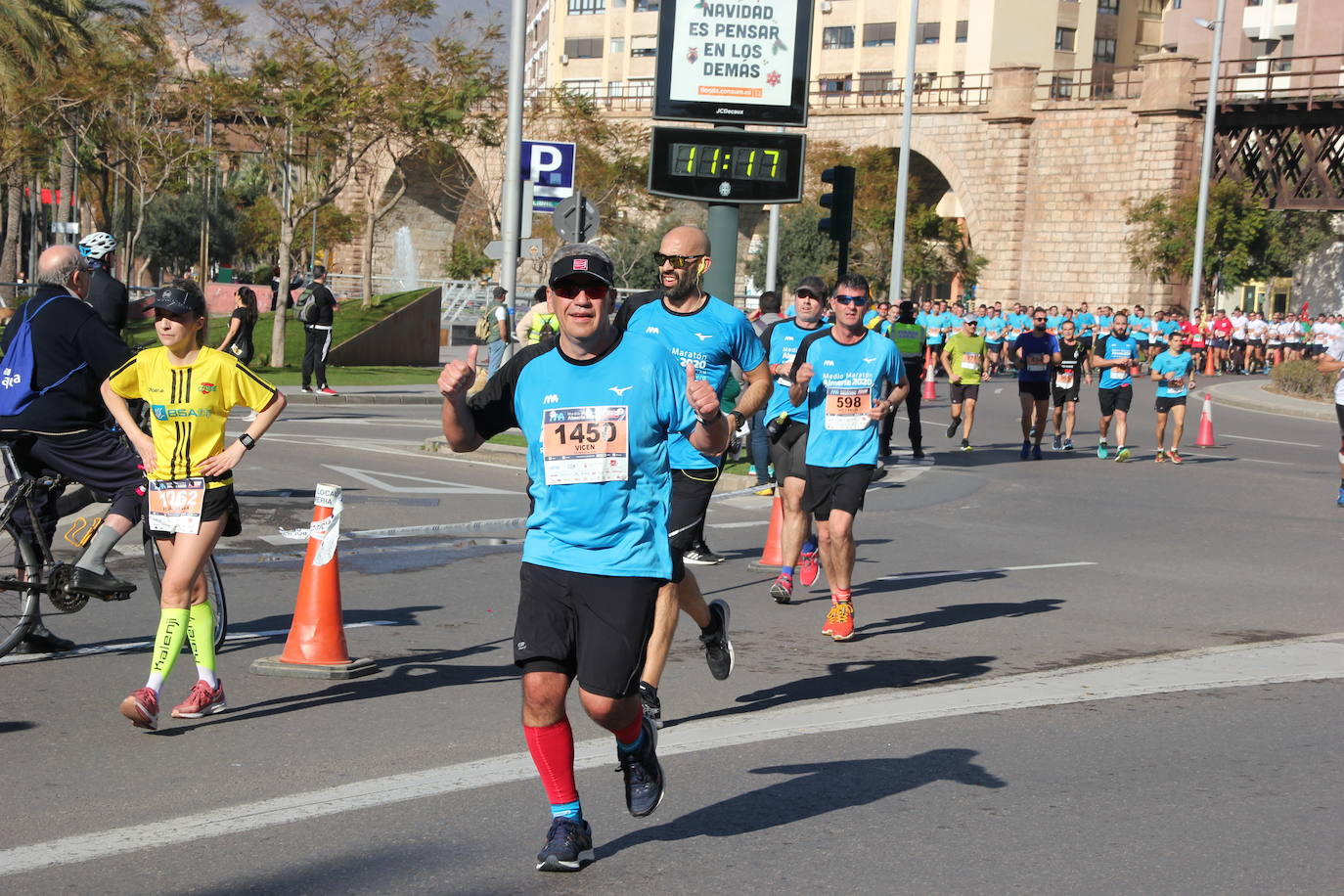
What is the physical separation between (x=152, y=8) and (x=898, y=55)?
5105 cm

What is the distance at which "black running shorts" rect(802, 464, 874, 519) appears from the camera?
888 cm

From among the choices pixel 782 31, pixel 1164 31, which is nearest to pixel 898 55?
pixel 1164 31

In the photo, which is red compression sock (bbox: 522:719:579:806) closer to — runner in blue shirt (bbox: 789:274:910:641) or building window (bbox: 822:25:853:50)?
runner in blue shirt (bbox: 789:274:910:641)

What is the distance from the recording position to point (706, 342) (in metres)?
7.44

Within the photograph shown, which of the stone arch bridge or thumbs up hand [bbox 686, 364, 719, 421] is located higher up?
the stone arch bridge

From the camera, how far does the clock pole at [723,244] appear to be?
619 inches

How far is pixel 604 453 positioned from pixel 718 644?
7.87 feet

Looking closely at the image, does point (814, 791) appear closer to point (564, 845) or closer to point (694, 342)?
point (564, 845)

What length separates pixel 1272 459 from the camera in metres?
22.0

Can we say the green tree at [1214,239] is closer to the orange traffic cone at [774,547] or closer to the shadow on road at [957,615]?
the orange traffic cone at [774,547]

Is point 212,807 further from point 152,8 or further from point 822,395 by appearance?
point 152,8

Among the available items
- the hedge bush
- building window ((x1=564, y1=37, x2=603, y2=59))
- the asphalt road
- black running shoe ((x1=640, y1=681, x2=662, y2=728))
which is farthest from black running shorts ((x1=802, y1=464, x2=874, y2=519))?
building window ((x1=564, y1=37, x2=603, y2=59))

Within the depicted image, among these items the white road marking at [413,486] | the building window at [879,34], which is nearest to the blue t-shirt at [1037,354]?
the white road marking at [413,486]

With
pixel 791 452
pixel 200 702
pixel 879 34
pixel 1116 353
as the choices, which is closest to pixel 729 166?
pixel 791 452
